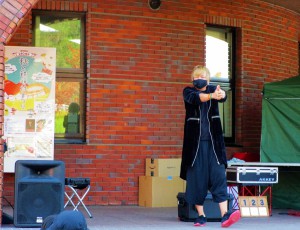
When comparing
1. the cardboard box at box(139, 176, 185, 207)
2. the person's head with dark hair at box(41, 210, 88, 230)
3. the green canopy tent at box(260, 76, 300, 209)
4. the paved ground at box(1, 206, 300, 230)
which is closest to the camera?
the person's head with dark hair at box(41, 210, 88, 230)

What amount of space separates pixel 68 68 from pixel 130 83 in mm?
1066

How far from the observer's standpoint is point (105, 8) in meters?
12.9

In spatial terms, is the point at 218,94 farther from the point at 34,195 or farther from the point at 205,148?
the point at 34,195

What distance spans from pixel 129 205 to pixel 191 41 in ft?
10.0

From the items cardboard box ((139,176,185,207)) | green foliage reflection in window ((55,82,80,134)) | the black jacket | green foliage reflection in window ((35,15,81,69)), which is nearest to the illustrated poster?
green foliage reflection in window ((55,82,80,134))

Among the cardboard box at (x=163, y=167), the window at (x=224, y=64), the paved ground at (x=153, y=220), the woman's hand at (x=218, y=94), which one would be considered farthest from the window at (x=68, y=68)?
the woman's hand at (x=218, y=94)

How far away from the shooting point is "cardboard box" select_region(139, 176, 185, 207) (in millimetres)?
12578

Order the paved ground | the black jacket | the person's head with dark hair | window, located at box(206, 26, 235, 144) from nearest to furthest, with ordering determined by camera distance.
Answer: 1. the person's head with dark hair
2. the black jacket
3. the paved ground
4. window, located at box(206, 26, 235, 144)

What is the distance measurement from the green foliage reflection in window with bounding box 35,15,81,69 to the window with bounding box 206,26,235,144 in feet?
8.39

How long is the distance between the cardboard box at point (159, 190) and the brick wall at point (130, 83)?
25cm

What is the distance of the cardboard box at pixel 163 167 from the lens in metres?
12.7

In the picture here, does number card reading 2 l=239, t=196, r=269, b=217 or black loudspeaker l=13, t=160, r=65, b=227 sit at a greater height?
black loudspeaker l=13, t=160, r=65, b=227

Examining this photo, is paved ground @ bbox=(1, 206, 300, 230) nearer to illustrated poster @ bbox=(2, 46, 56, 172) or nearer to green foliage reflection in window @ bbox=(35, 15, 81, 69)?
illustrated poster @ bbox=(2, 46, 56, 172)

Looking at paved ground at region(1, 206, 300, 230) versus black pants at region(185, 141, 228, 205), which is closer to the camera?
black pants at region(185, 141, 228, 205)
